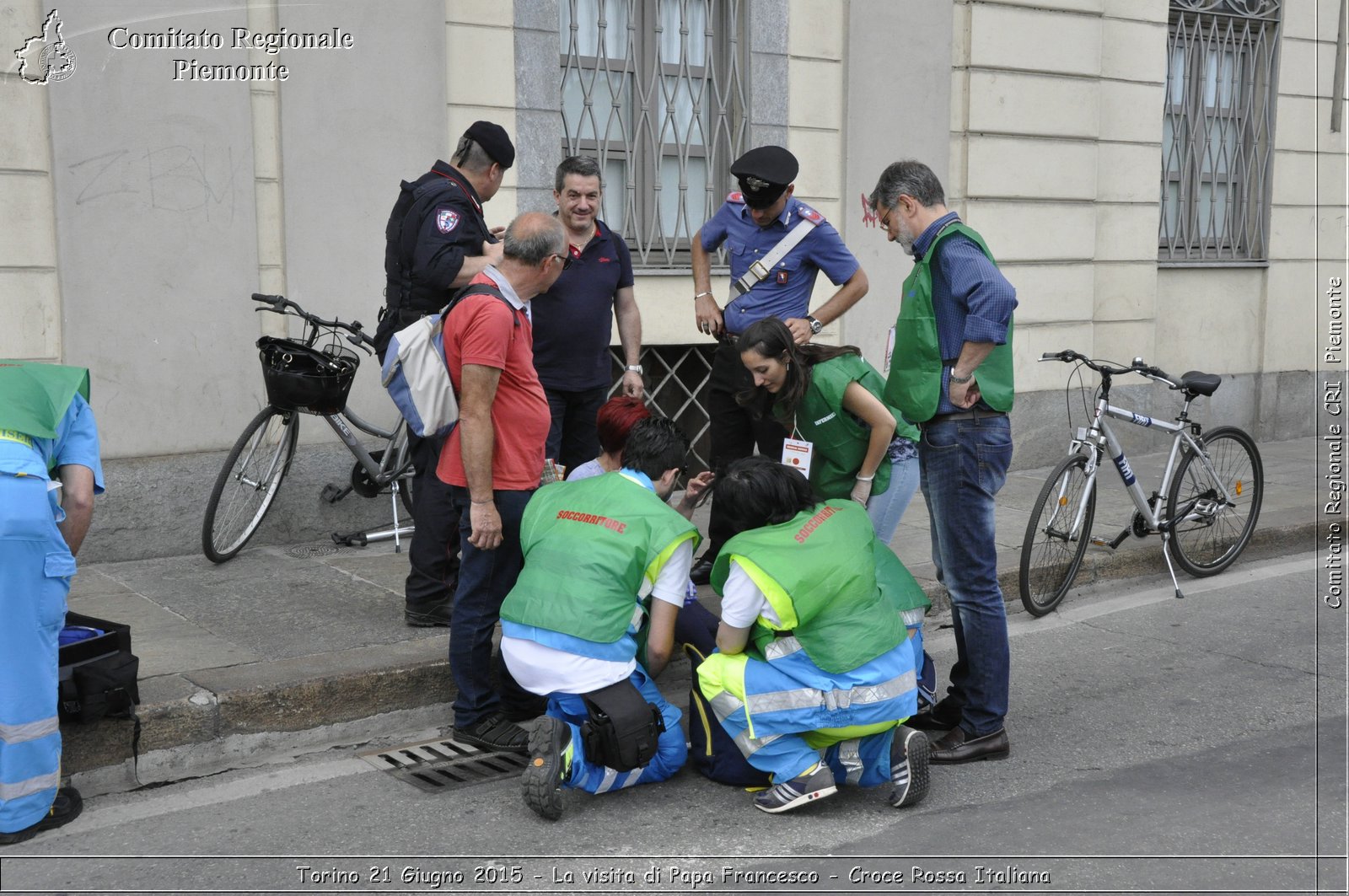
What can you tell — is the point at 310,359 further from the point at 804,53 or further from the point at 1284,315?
the point at 1284,315

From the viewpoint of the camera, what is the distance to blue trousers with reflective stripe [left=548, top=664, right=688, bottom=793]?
400cm

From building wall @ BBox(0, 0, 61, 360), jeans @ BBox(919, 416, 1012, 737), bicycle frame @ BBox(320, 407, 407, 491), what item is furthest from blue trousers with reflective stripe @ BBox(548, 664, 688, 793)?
building wall @ BBox(0, 0, 61, 360)

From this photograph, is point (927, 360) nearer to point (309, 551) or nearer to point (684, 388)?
point (309, 551)

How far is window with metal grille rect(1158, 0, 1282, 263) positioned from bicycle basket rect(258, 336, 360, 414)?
702cm

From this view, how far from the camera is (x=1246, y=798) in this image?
13.6 ft

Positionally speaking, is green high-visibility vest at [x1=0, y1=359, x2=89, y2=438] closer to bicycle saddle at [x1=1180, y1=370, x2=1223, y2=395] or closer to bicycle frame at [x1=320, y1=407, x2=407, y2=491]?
bicycle frame at [x1=320, y1=407, x2=407, y2=491]

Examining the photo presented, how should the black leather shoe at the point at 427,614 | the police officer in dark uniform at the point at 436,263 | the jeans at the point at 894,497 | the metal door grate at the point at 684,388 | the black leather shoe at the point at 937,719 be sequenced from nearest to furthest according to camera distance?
the black leather shoe at the point at 937,719 < the jeans at the point at 894,497 < the police officer in dark uniform at the point at 436,263 < the black leather shoe at the point at 427,614 < the metal door grate at the point at 684,388

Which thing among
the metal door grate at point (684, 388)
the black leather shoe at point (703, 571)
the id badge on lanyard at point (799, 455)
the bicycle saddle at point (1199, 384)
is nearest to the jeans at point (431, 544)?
the black leather shoe at point (703, 571)

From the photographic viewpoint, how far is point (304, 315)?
6230 millimetres

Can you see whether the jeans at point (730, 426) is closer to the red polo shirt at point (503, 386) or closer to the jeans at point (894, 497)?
the jeans at point (894, 497)

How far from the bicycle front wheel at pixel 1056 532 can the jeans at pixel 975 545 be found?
1725mm

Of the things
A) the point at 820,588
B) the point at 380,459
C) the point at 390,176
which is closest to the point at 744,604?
the point at 820,588

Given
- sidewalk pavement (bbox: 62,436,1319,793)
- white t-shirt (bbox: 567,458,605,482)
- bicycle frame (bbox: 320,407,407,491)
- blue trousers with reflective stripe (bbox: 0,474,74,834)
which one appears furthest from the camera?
bicycle frame (bbox: 320,407,407,491)

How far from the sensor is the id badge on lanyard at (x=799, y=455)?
4.73m
